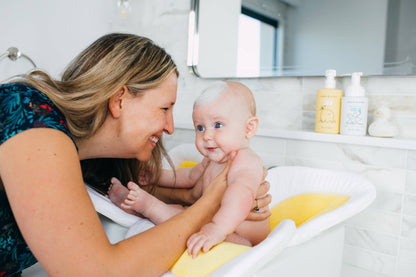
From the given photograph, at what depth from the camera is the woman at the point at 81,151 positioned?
2.01ft

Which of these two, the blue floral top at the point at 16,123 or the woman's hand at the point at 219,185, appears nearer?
the blue floral top at the point at 16,123

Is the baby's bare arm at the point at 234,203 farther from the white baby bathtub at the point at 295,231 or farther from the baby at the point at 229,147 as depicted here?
the white baby bathtub at the point at 295,231

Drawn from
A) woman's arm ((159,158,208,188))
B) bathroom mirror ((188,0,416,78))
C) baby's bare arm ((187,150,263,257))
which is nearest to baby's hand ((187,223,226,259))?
baby's bare arm ((187,150,263,257))

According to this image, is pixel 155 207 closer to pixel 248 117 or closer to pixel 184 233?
pixel 184 233

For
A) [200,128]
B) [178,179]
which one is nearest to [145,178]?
[178,179]

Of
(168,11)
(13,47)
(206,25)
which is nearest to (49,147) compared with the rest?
(206,25)

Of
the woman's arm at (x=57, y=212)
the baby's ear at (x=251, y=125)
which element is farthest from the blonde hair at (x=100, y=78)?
the baby's ear at (x=251, y=125)

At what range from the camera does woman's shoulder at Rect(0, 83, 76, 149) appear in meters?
0.66

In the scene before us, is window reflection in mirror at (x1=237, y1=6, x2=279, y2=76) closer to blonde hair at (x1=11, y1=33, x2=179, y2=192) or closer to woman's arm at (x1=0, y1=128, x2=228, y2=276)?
blonde hair at (x1=11, y1=33, x2=179, y2=192)

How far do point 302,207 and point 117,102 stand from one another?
732 mm

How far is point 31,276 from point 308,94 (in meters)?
1.18

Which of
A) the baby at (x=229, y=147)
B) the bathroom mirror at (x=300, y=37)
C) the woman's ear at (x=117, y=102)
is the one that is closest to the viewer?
the woman's ear at (x=117, y=102)

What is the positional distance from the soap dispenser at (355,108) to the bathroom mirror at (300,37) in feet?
0.35

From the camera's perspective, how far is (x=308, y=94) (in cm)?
145
